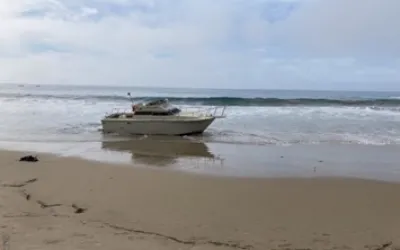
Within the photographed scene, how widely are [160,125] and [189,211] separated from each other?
41.1ft

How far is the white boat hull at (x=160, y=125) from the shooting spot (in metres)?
18.3

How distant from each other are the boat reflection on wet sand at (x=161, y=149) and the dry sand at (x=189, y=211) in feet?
7.65

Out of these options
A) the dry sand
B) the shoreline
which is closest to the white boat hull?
the shoreline

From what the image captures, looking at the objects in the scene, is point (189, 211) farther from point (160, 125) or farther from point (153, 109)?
point (153, 109)

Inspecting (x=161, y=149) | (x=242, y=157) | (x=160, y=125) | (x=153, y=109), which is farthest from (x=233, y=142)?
(x=153, y=109)

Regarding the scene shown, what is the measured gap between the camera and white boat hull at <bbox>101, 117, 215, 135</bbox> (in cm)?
1834

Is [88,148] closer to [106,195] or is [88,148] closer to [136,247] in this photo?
[106,195]

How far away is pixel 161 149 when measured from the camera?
14.2 metres

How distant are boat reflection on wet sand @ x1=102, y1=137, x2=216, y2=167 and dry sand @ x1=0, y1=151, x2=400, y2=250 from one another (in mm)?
2332

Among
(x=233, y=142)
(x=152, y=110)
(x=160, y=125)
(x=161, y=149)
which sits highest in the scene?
(x=152, y=110)

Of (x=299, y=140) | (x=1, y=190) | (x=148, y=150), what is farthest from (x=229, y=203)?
(x=299, y=140)

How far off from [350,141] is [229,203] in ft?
35.1

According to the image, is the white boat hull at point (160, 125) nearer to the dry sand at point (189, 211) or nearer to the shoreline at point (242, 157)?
the shoreline at point (242, 157)

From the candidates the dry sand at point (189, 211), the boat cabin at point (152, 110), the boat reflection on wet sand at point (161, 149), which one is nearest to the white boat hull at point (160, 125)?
the boat cabin at point (152, 110)
